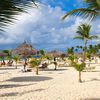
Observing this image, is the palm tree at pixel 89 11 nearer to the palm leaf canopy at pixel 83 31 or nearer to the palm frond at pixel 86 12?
the palm frond at pixel 86 12

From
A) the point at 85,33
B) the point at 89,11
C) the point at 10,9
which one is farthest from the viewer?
the point at 85,33

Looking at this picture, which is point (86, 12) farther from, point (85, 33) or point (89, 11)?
point (85, 33)

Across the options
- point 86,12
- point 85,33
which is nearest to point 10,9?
point 86,12

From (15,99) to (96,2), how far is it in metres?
3.86

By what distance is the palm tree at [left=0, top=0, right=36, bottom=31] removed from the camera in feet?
14.4

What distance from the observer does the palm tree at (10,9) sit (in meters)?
4.39

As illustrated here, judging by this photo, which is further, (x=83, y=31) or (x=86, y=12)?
(x=83, y=31)

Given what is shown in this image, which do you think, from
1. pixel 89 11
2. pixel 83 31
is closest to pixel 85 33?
pixel 83 31

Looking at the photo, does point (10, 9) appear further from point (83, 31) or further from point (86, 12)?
point (83, 31)

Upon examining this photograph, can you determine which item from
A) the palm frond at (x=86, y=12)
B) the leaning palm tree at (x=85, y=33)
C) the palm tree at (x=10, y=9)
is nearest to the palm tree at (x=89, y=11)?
the palm frond at (x=86, y=12)

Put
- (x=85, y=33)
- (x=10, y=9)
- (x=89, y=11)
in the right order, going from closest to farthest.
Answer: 1. (x=10, y=9)
2. (x=89, y=11)
3. (x=85, y=33)

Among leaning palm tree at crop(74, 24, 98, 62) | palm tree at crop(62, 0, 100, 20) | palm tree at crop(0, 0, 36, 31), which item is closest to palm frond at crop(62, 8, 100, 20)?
palm tree at crop(62, 0, 100, 20)

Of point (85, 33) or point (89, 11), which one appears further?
point (85, 33)

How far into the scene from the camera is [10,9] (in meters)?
4.51
